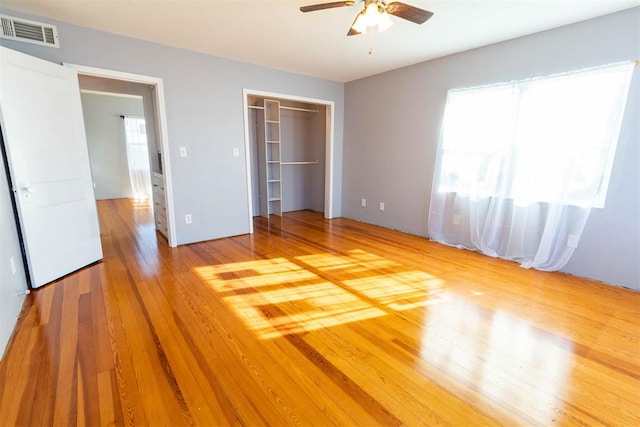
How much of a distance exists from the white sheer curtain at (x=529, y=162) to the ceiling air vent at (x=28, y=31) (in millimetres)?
4267

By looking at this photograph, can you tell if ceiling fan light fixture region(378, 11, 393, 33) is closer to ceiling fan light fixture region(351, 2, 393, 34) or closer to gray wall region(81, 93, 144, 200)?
ceiling fan light fixture region(351, 2, 393, 34)

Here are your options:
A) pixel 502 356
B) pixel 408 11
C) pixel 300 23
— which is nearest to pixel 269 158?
pixel 300 23

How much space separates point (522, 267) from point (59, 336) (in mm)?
4117

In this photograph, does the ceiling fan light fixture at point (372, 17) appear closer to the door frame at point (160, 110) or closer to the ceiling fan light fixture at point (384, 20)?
the ceiling fan light fixture at point (384, 20)

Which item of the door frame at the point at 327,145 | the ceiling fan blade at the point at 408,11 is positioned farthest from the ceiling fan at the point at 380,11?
the door frame at the point at 327,145

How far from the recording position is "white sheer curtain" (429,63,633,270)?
265 cm

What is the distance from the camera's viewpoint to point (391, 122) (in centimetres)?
445

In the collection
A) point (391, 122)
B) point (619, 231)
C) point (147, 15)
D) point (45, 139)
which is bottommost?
point (619, 231)

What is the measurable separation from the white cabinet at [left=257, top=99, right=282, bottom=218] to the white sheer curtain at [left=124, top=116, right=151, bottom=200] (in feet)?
13.1

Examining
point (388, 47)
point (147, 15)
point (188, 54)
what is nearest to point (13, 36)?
point (147, 15)

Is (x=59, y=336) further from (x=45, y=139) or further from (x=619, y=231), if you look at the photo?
(x=619, y=231)

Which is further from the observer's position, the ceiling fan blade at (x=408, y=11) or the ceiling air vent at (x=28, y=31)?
the ceiling air vent at (x=28, y=31)

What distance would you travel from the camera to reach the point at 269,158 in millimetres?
5570

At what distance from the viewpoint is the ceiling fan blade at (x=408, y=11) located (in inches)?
75.9
